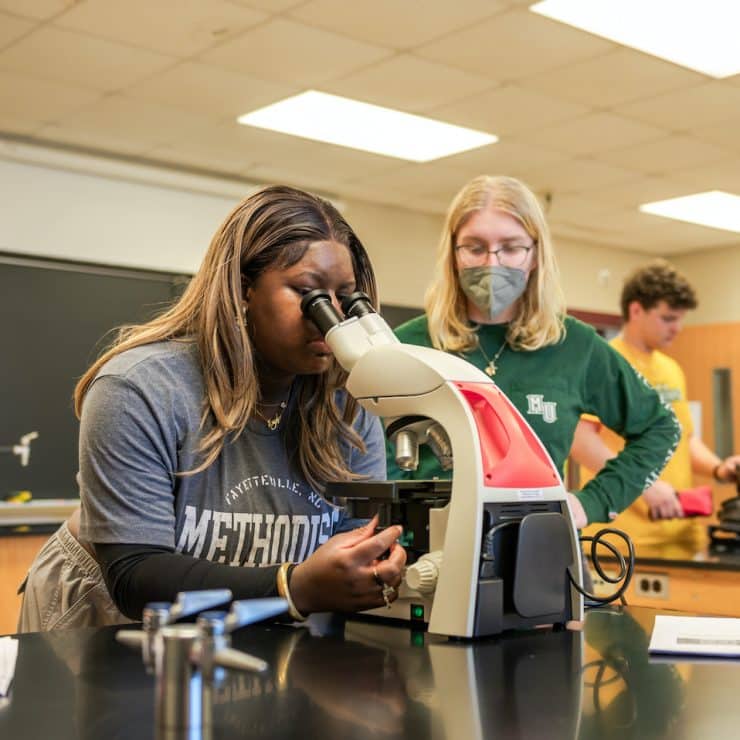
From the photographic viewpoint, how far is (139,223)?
5156 millimetres

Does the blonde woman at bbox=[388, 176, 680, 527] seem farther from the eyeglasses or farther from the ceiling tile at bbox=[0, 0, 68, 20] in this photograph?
the ceiling tile at bbox=[0, 0, 68, 20]

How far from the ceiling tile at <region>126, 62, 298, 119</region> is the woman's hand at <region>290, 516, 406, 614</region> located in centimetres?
298

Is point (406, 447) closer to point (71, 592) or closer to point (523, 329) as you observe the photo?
point (71, 592)

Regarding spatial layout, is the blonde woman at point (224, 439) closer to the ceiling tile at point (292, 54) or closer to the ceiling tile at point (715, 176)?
the ceiling tile at point (292, 54)

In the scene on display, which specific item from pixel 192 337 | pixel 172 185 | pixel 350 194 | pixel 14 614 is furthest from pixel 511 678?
pixel 350 194

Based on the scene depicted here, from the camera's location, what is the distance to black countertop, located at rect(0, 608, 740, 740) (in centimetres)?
80

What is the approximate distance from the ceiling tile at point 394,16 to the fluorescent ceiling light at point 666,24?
0.21 metres

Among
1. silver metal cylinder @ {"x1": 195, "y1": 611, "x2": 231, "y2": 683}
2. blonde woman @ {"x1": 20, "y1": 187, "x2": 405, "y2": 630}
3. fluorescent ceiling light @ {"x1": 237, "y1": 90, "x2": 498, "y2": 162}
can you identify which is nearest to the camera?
silver metal cylinder @ {"x1": 195, "y1": 611, "x2": 231, "y2": 683}

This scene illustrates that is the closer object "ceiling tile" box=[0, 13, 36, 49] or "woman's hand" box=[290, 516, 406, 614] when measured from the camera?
"woman's hand" box=[290, 516, 406, 614]

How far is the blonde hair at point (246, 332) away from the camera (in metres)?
1.34

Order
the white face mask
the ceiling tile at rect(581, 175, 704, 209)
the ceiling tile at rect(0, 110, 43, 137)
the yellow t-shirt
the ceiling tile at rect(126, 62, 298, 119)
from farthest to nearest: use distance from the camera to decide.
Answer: the ceiling tile at rect(581, 175, 704, 209) → the ceiling tile at rect(0, 110, 43, 137) → the ceiling tile at rect(126, 62, 298, 119) → the yellow t-shirt → the white face mask

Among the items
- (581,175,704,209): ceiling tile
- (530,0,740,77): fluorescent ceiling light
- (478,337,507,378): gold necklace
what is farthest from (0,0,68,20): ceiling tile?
(581,175,704,209): ceiling tile

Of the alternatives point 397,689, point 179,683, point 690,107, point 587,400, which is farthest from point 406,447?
point 690,107

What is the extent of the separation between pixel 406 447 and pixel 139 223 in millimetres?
4133
